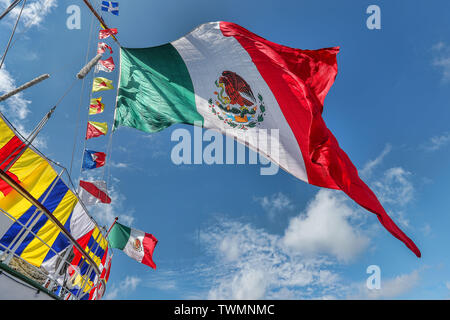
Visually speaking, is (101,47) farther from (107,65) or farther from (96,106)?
(96,106)

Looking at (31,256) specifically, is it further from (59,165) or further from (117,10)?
(117,10)

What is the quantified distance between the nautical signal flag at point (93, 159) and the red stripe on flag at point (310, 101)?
21.9 feet

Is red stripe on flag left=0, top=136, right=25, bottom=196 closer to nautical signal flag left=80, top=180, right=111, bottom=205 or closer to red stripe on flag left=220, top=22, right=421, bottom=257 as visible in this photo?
nautical signal flag left=80, top=180, right=111, bottom=205

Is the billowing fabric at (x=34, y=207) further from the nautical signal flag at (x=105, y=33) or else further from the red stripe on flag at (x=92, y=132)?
the nautical signal flag at (x=105, y=33)

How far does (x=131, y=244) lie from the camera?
11.6 m

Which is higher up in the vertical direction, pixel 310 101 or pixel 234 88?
pixel 234 88

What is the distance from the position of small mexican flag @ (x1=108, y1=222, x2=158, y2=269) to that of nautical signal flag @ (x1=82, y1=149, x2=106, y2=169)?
142 inches

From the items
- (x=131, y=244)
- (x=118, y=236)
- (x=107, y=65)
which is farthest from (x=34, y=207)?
(x=107, y=65)

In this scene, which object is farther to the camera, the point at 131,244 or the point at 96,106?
the point at 131,244

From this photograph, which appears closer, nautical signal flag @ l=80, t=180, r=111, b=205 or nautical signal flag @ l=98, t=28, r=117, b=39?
nautical signal flag @ l=98, t=28, r=117, b=39

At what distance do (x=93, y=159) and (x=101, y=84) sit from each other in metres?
3.00

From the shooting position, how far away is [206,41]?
23.4 feet

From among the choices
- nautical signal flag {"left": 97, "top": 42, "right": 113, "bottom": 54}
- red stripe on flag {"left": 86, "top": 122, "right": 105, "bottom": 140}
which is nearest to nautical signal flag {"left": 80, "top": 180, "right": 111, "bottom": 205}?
red stripe on flag {"left": 86, "top": 122, "right": 105, "bottom": 140}

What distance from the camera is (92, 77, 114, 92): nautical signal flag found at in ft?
31.1
